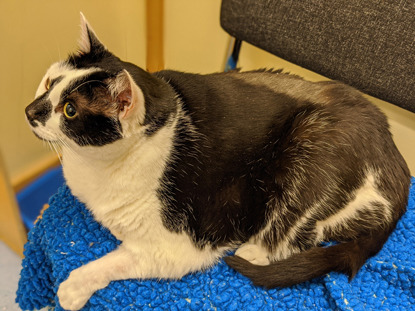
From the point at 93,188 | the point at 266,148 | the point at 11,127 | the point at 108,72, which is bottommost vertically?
the point at 11,127

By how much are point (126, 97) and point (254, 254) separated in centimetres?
47

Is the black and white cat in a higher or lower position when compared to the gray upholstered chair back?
lower

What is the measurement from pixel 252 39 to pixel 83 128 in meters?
0.72

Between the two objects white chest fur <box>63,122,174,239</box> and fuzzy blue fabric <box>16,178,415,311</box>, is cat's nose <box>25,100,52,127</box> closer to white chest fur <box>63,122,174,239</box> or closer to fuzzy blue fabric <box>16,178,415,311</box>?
white chest fur <box>63,122,174,239</box>

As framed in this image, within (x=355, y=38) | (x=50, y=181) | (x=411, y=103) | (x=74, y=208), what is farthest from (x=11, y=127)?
(x=411, y=103)

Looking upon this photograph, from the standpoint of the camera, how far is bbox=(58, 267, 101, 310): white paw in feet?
2.44

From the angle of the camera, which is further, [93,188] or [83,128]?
[93,188]

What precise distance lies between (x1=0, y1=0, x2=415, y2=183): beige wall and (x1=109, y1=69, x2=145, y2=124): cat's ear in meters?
0.64

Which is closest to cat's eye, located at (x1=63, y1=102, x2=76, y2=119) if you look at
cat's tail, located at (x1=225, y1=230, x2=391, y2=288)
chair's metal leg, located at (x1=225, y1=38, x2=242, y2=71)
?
cat's tail, located at (x1=225, y1=230, x2=391, y2=288)

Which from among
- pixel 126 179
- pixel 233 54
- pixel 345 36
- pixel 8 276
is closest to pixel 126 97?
pixel 126 179

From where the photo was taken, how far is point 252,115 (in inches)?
31.4

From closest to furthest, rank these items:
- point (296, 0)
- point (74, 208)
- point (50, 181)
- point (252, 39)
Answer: point (74, 208) < point (296, 0) < point (252, 39) < point (50, 181)

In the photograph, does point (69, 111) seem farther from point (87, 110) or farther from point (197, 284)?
point (197, 284)

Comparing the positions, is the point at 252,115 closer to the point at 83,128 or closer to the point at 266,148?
the point at 266,148
